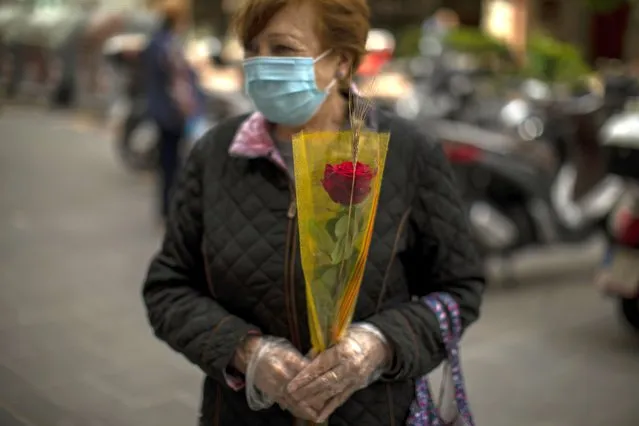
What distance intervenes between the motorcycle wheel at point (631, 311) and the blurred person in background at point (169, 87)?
4099mm

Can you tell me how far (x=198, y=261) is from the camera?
7.64 ft

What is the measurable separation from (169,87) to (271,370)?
656 cm

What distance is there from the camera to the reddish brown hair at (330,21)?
215cm

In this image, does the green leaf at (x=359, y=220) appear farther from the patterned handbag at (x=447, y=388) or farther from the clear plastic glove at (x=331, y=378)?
the patterned handbag at (x=447, y=388)

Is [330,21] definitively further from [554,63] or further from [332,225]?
[554,63]

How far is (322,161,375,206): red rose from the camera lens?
6.00ft

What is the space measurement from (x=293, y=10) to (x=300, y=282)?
588 millimetres

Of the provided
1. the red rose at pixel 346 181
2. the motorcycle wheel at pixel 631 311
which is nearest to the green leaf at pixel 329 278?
the red rose at pixel 346 181

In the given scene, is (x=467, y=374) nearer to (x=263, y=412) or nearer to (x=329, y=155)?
(x=263, y=412)

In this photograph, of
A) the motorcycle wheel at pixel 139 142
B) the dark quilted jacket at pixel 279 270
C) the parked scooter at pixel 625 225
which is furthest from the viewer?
the motorcycle wheel at pixel 139 142

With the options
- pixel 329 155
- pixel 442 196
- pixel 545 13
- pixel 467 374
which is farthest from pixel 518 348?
pixel 545 13

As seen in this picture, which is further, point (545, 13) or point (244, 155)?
point (545, 13)

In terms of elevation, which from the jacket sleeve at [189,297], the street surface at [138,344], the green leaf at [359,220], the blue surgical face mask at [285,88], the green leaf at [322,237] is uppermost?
the blue surgical face mask at [285,88]

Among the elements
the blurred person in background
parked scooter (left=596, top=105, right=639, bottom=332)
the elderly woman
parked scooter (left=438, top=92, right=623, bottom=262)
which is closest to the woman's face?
the elderly woman
